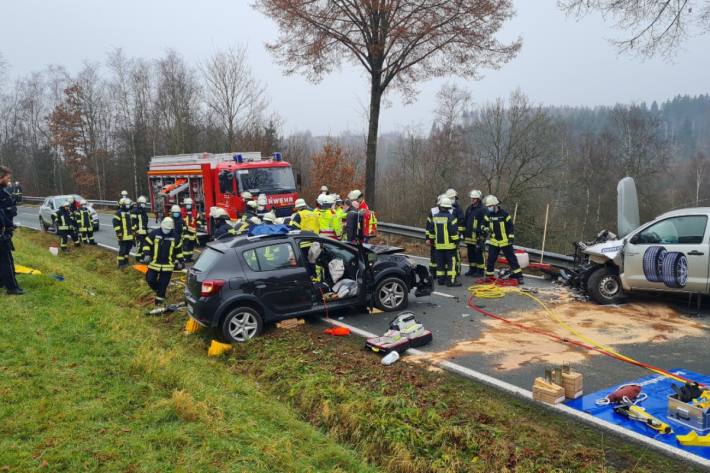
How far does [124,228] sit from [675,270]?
12.7 metres

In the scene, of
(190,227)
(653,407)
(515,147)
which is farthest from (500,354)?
(515,147)

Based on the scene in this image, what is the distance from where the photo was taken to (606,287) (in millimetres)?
9078

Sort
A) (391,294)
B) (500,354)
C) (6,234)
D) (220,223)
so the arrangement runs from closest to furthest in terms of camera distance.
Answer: (500,354), (6,234), (391,294), (220,223)

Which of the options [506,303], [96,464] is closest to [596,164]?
[506,303]

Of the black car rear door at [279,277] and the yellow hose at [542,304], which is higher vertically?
the black car rear door at [279,277]

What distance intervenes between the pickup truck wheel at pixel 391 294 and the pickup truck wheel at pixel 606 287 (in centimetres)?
338

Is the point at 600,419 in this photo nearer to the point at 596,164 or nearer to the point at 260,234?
the point at 260,234

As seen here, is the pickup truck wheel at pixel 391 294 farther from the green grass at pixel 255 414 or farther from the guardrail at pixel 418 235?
the guardrail at pixel 418 235

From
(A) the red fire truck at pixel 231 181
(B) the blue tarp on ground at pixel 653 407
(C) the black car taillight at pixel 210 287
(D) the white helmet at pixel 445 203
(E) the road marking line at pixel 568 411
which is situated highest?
(A) the red fire truck at pixel 231 181

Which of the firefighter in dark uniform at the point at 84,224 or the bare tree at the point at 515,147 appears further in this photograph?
the bare tree at the point at 515,147

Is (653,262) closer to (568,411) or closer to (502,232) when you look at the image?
(502,232)

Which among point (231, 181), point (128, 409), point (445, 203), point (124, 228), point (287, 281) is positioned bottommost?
point (128, 409)

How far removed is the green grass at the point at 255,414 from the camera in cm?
410

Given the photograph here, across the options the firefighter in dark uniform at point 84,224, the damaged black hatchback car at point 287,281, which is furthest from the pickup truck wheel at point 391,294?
the firefighter in dark uniform at point 84,224
